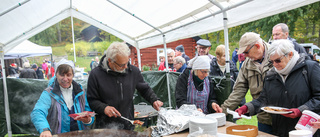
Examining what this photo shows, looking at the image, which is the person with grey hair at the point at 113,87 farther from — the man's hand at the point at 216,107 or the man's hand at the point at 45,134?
the man's hand at the point at 216,107

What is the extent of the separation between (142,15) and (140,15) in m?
0.06

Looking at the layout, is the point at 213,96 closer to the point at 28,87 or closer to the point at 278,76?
the point at 278,76

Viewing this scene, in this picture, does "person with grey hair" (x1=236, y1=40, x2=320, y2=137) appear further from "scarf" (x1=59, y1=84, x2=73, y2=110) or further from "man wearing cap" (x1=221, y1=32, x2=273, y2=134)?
"scarf" (x1=59, y1=84, x2=73, y2=110)

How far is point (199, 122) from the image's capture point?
1647 millimetres

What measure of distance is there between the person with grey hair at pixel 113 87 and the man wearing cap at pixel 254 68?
3.50ft

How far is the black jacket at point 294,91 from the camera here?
177 cm

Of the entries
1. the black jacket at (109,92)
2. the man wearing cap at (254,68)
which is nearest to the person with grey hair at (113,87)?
the black jacket at (109,92)

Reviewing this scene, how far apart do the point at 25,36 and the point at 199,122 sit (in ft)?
18.9

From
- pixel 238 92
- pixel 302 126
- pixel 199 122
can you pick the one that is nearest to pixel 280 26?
pixel 238 92

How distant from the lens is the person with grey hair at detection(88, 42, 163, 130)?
93.1 inches

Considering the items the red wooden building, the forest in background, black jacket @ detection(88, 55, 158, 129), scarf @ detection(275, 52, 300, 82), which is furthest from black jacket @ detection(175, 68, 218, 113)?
the red wooden building

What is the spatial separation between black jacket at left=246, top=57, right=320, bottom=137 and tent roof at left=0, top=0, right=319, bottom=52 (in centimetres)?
73

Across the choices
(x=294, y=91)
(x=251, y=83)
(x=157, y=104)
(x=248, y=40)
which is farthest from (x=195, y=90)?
(x=294, y=91)

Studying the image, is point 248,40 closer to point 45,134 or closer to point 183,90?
point 183,90
